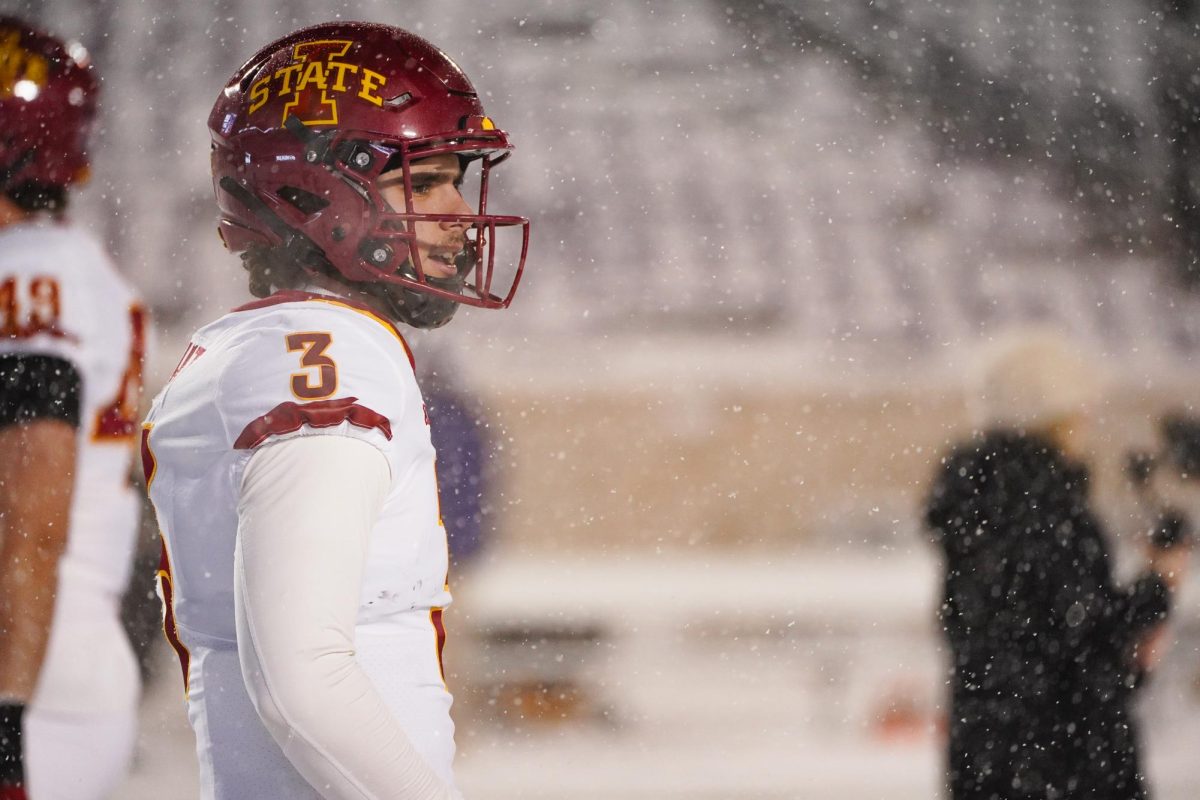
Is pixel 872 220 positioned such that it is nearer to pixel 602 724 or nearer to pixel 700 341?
pixel 700 341

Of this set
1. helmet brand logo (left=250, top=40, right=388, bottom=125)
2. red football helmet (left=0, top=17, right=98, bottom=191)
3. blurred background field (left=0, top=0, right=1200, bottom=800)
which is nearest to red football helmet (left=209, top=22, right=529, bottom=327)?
helmet brand logo (left=250, top=40, right=388, bottom=125)

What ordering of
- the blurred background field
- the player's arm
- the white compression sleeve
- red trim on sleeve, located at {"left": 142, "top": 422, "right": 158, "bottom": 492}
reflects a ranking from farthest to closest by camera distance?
the blurred background field
the player's arm
red trim on sleeve, located at {"left": 142, "top": 422, "right": 158, "bottom": 492}
the white compression sleeve

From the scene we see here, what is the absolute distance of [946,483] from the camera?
4.12ft

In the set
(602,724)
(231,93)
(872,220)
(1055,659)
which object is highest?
(872,220)

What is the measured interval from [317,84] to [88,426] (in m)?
0.46

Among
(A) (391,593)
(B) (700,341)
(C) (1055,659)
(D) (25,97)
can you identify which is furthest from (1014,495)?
(B) (700,341)

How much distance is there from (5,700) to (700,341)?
6276 mm

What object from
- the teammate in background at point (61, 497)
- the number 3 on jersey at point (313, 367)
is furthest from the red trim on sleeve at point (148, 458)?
the teammate in background at point (61, 497)

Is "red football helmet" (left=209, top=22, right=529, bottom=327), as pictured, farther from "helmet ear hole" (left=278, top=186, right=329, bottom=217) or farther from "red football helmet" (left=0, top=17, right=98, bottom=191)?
"red football helmet" (left=0, top=17, right=98, bottom=191)

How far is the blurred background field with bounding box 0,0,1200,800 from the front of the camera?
19.2ft

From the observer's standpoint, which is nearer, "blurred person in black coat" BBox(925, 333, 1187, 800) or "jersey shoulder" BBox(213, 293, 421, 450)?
"jersey shoulder" BBox(213, 293, 421, 450)

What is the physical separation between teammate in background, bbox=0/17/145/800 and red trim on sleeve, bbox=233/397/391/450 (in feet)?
1.65

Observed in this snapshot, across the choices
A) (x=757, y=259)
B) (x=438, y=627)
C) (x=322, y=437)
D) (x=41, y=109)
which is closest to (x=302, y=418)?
(x=322, y=437)

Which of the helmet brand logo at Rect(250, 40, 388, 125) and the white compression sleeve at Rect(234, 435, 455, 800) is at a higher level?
the helmet brand logo at Rect(250, 40, 388, 125)
